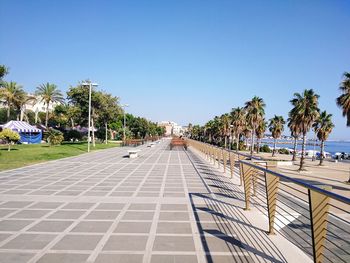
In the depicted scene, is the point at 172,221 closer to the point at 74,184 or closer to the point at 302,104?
the point at 74,184

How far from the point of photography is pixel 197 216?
6.51m

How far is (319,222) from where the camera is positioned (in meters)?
3.47

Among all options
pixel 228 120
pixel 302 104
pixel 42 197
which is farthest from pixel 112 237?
pixel 228 120

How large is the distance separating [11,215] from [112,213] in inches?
85.3

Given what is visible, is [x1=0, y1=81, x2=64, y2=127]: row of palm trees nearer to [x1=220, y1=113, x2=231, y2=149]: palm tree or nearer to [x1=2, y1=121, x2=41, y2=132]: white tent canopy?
[x1=2, y1=121, x2=41, y2=132]: white tent canopy

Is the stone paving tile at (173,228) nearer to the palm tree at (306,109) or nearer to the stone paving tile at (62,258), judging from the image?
the stone paving tile at (62,258)

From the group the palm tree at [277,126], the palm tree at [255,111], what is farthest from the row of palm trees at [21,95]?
the palm tree at [277,126]

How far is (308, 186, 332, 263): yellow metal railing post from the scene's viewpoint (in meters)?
3.41

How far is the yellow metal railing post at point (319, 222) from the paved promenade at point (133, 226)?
92cm

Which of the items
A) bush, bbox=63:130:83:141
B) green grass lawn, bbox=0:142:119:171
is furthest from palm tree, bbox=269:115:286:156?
green grass lawn, bbox=0:142:119:171

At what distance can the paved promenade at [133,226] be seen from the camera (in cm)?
443

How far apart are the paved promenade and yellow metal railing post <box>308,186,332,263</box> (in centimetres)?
92

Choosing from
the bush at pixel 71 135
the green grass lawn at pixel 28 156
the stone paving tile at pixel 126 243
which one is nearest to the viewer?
the stone paving tile at pixel 126 243

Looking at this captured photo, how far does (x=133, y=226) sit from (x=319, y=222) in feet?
11.4
